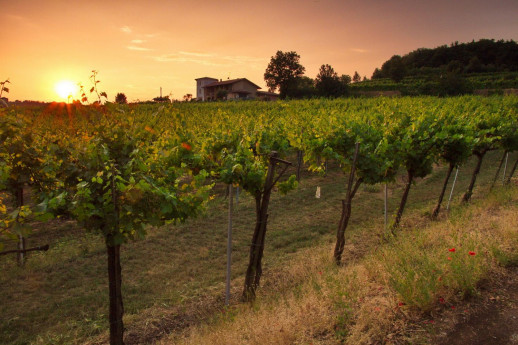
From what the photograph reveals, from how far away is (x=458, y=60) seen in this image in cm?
8144

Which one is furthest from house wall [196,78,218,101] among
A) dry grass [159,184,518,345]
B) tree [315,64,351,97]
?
dry grass [159,184,518,345]

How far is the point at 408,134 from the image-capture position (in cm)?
848

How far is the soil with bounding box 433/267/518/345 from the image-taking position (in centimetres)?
343

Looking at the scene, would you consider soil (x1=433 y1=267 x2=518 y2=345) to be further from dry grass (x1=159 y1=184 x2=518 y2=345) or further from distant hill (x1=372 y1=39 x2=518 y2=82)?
distant hill (x1=372 y1=39 x2=518 y2=82)

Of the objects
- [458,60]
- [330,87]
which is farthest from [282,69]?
[458,60]

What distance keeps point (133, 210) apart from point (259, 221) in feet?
8.18

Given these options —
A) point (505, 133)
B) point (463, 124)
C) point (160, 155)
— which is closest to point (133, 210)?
point (160, 155)

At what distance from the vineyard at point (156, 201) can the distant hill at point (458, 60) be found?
6543cm

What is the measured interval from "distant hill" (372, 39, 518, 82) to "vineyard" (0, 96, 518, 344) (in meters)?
65.4

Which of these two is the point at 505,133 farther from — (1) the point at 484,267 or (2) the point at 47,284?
(2) the point at 47,284

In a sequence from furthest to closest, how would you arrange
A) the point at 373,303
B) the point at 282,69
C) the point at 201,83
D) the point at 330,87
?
the point at 201,83 < the point at 282,69 < the point at 330,87 < the point at 373,303

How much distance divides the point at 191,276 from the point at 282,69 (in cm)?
6521

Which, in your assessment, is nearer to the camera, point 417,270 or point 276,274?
point 417,270

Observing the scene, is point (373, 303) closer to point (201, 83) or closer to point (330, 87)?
point (330, 87)
